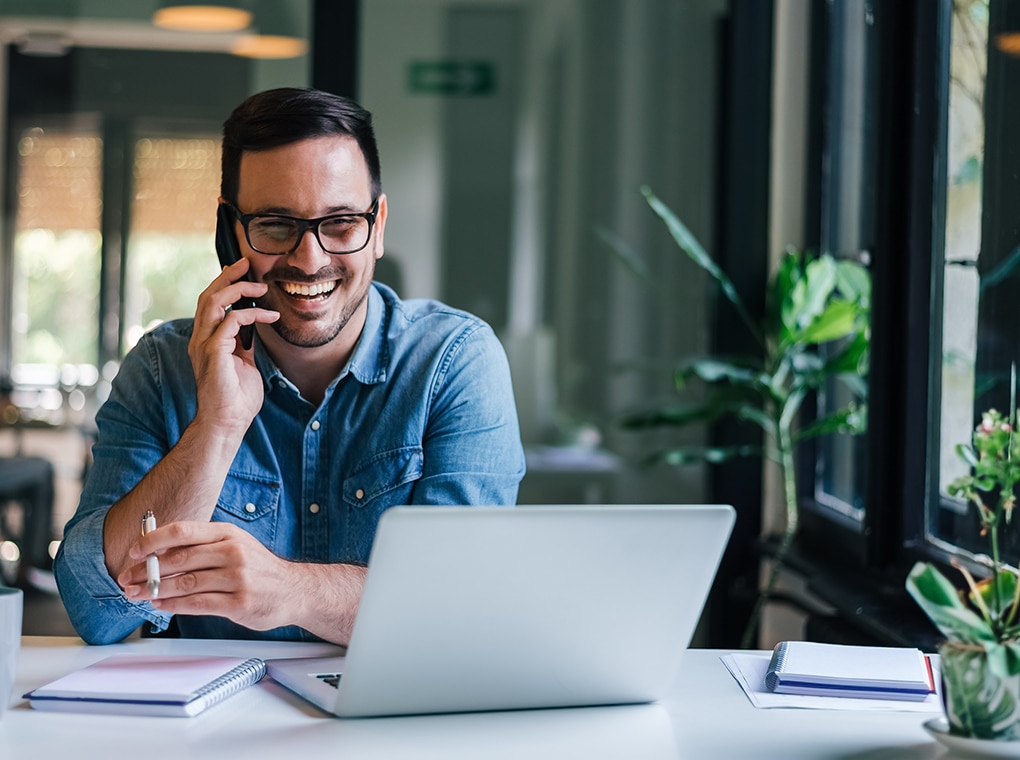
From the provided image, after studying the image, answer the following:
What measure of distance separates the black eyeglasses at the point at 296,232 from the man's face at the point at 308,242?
0.01m

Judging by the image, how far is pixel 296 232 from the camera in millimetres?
1897

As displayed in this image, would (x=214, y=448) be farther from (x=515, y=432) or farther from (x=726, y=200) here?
(x=726, y=200)

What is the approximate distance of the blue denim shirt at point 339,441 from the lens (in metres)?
1.86

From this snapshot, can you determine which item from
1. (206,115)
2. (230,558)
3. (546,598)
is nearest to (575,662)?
(546,598)

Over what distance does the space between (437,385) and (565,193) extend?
183cm

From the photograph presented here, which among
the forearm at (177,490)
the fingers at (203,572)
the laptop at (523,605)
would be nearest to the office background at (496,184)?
the forearm at (177,490)

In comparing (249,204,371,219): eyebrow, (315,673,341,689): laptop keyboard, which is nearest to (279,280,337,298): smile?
(249,204,371,219): eyebrow

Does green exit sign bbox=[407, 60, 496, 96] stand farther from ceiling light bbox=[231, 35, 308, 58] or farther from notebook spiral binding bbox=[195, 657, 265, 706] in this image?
notebook spiral binding bbox=[195, 657, 265, 706]

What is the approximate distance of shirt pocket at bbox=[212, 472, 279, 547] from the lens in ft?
6.24

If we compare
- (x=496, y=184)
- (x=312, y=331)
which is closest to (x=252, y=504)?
(x=312, y=331)

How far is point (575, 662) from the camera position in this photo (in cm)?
120

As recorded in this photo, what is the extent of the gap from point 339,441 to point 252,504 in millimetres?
169

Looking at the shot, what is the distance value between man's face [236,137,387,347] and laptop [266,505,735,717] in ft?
2.64

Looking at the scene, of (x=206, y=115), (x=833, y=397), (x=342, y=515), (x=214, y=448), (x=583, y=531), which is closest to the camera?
(x=583, y=531)
